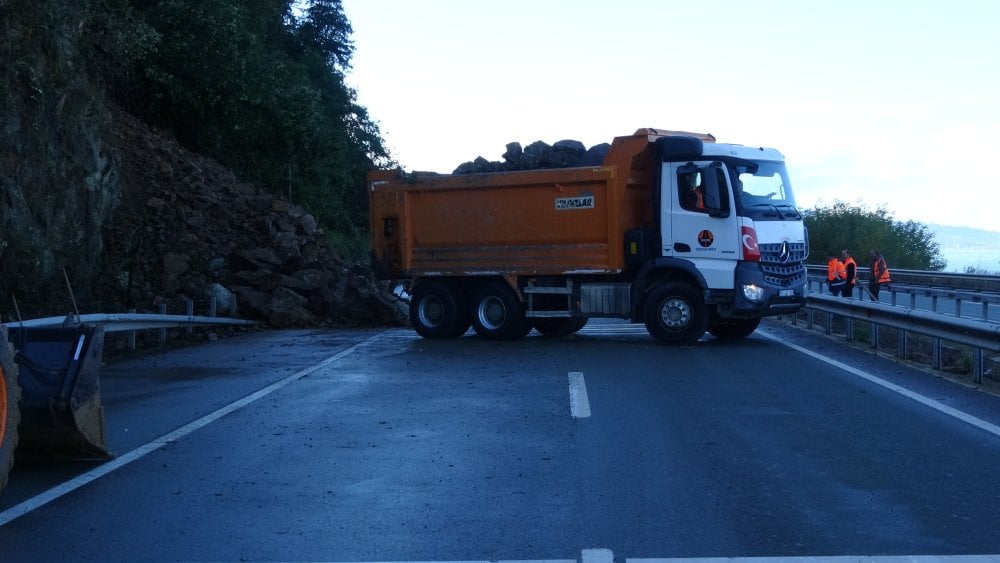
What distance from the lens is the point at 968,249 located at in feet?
405

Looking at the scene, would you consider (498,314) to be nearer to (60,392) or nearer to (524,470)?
(524,470)

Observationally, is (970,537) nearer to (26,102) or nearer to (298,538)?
(298,538)

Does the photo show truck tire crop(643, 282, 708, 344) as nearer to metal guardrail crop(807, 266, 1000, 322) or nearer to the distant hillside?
metal guardrail crop(807, 266, 1000, 322)

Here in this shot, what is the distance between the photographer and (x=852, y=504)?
6691 millimetres

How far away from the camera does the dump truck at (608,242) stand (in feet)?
54.5

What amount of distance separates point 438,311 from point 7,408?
12693 mm

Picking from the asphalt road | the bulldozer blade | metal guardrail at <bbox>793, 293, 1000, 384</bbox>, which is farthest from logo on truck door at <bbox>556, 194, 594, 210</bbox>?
the bulldozer blade

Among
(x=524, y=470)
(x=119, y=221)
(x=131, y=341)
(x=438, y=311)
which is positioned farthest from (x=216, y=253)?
(x=524, y=470)

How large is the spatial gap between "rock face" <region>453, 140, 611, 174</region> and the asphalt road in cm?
589

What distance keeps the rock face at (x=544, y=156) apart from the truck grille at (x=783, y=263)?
346cm

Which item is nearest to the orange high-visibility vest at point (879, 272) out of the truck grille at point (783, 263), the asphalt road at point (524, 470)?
the truck grille at point (783, 263)

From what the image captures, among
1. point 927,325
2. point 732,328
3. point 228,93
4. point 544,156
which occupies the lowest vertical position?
point 732,328

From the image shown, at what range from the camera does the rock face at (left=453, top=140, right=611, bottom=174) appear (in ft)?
60.7

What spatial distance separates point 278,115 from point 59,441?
22.6 metres
